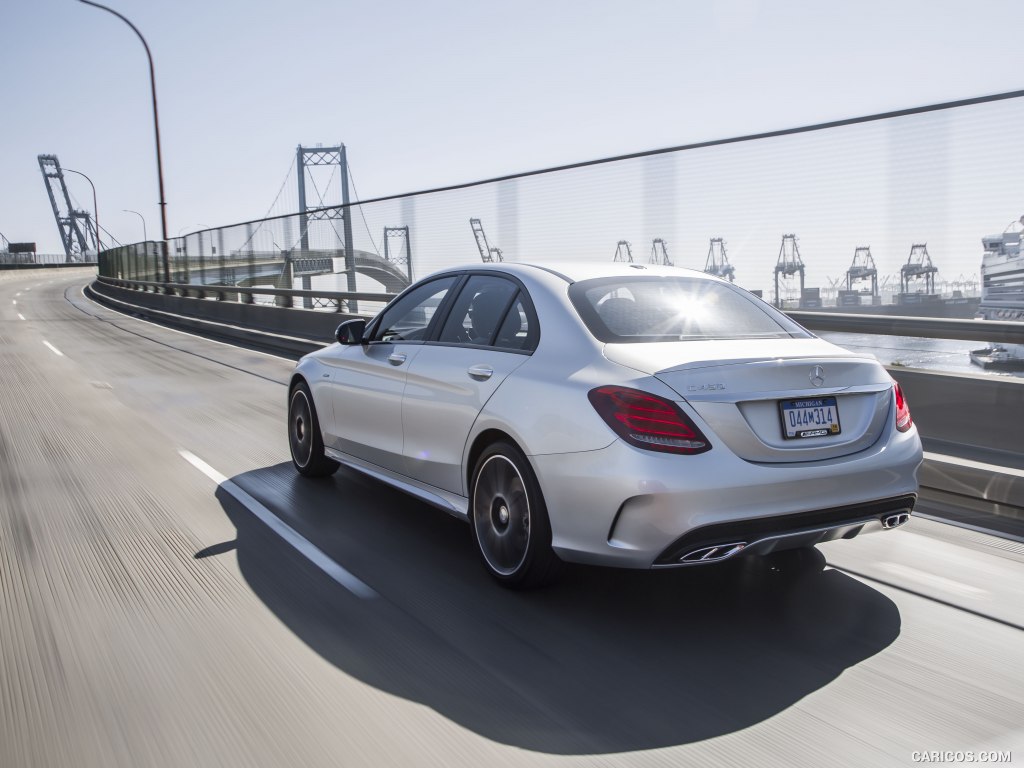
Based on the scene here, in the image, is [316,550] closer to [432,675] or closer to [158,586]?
[158,586]

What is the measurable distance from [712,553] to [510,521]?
1035 millimetres

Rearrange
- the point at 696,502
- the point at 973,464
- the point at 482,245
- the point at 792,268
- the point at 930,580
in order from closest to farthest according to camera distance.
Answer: the point at 696,502 < the point at 930,580 < the point at 973,464 < the point at 792,268 < the point at 482,245

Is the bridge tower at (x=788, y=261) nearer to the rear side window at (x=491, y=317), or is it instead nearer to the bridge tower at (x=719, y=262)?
the bridge tower at (x=719, y=262)

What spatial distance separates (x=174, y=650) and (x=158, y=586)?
89 centimetres

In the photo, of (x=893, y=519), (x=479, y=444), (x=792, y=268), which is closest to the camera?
(x=893, y=519)

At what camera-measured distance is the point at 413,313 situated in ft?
20.3

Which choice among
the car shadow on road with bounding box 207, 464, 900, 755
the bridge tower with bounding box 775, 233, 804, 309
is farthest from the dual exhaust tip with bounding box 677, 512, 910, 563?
the bridge tower with bounding box 775, 233, 804, 309

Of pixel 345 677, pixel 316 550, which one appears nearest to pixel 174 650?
pixel 345 677

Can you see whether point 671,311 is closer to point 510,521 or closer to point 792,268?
point 510,521

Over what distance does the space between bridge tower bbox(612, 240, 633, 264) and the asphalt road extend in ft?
13.4

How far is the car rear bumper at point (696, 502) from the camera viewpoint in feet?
12.7

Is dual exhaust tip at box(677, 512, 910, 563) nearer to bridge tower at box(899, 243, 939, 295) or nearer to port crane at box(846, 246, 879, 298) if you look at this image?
bridge tower at box(899, 243, 939, 295)

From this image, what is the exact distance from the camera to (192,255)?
29750mm

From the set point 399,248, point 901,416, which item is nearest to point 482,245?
point 399,248
